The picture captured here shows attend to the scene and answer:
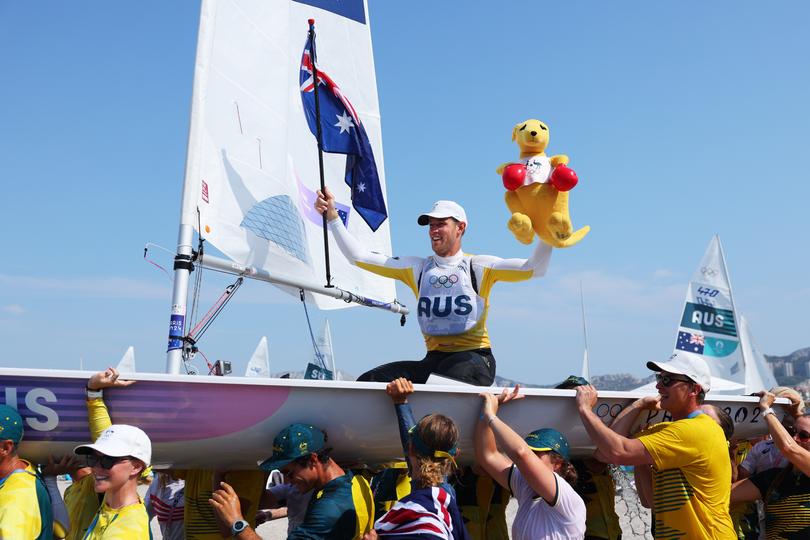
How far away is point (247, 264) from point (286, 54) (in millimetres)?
2332

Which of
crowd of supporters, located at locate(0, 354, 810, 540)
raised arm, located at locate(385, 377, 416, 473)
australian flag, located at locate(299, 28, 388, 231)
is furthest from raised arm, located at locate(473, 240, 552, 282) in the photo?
australian flag, located at locate(299, 28, 388, 231)

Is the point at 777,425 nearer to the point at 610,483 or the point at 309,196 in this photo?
the point at 610,483

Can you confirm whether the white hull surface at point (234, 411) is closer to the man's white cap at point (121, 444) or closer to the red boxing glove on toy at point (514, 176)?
the man's white cap at point (121, 444)

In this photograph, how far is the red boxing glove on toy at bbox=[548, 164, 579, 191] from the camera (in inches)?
194

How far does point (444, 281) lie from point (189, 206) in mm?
2582

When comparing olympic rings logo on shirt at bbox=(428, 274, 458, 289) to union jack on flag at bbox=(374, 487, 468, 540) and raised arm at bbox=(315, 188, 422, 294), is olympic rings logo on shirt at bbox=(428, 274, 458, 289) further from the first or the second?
union jack on flag at bbox=(374, 487, 468, 540)

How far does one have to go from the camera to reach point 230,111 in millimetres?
7527

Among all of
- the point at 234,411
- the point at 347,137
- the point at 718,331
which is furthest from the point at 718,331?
the point at 234,411

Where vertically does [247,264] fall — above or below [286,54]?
below

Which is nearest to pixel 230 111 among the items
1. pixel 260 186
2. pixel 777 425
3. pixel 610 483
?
pixel 260 186

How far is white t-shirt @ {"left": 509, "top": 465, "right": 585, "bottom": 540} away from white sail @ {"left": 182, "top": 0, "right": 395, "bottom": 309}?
411 cm

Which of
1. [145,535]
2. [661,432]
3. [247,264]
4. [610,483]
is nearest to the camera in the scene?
[145,535]

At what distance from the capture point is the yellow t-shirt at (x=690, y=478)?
13.1 feet

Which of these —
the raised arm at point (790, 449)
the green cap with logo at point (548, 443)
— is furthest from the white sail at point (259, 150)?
the raised arm at point (790, 449)
